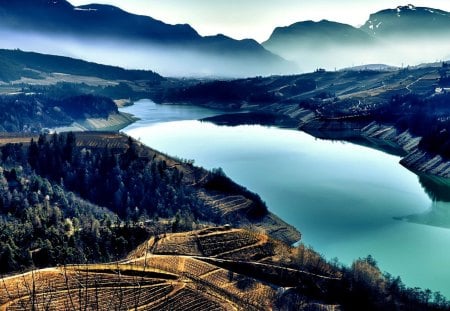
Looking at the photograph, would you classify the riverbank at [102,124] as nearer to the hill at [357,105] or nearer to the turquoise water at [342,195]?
the turquoise water at [342,195]

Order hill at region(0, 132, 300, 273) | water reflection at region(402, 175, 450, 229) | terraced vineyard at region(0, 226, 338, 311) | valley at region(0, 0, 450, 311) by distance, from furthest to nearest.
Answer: water reflection at region(402, 175, 450, 229)
hill at region(0, 132, 300, 273)
valley at region(0, 0, 450, 311)
terraced vineyard at region(0, 226, 338, 311)

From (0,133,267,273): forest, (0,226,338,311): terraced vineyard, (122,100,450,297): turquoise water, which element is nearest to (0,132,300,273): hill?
(0,133,267,273): forest

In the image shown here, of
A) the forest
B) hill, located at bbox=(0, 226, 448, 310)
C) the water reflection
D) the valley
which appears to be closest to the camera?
hill, located at bbox=(0, 226, 448, 310)

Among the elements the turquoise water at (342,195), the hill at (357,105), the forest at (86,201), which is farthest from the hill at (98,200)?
the hill at (357,105)

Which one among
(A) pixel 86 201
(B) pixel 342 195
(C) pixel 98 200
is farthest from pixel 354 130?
(A) pixel 86 201

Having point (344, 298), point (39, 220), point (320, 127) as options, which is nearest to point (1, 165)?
point (39, 220)

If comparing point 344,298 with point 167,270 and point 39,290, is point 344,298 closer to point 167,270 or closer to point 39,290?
point 167,270

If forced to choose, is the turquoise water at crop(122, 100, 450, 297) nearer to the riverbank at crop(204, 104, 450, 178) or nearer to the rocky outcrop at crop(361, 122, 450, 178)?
the rocky outcrop at crop(361, 122, 450, 178)
